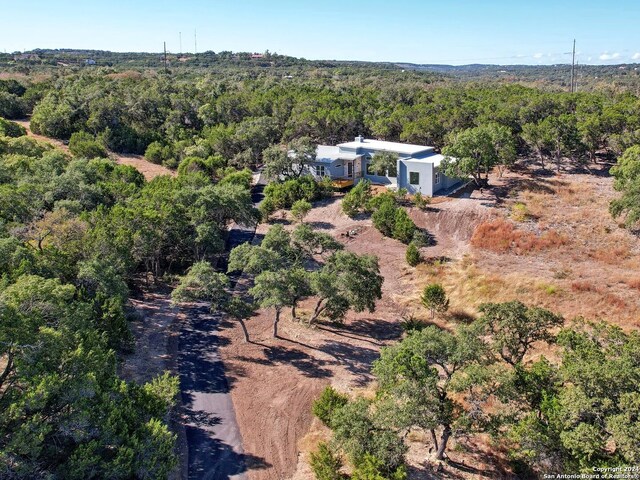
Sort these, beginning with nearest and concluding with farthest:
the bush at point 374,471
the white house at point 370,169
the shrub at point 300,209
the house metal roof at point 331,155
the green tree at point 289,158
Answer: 1. the bush at point 374,471
2. the shrub at point 300,209
3. the white house at point 370,169
4. the green tree at point 289,158
5. the house metal roof at point 331,155

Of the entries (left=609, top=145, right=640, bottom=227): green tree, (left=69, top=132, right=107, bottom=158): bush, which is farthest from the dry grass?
(left=69, top=132, right=107, bottom=158): bush

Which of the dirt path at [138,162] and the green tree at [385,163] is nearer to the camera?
the green tree at [385,163]

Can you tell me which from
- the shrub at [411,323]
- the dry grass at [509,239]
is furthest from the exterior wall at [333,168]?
the shrub at [411,323]

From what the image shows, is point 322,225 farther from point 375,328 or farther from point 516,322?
point 516,322

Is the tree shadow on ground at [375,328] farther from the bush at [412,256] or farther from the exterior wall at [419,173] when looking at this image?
the exterior wall at [419,173]

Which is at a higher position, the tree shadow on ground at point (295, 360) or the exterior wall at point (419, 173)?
the exterior wall at point (419, 173)

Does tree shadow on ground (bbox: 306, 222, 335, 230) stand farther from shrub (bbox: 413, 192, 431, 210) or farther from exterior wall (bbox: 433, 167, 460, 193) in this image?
exterior wall (bbox: 433, 167, 460, 193)

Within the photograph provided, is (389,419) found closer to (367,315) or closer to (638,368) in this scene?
(638,368)
